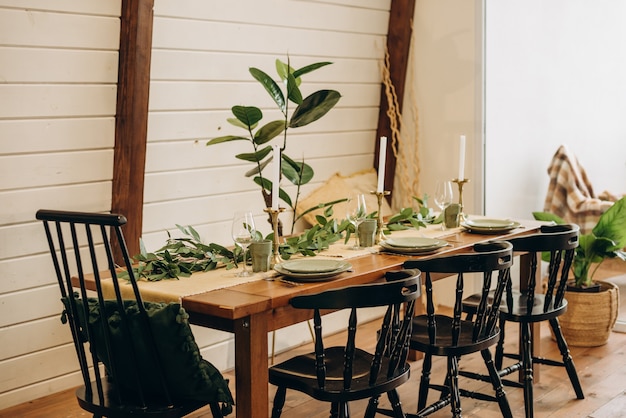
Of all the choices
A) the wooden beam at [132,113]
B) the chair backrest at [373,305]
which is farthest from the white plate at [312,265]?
the wooden beam at [132,113]

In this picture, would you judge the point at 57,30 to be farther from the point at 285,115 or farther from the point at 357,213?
the point at 357,213

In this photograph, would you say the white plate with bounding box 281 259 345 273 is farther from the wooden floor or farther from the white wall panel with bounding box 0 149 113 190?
the white wall panel with bounding box 0 149 113 190

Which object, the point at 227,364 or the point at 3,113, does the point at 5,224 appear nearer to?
the point at 3,113

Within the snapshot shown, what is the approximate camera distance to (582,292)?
421cm

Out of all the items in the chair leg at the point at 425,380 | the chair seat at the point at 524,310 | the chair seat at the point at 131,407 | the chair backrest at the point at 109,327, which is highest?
the chair backrest at the point at 109,327

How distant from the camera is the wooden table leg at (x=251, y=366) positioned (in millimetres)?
2369

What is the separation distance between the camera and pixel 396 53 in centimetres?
500

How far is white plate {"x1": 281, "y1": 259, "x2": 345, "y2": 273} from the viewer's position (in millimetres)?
2674

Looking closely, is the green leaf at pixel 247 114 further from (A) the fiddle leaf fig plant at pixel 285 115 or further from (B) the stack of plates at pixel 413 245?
(B) the stack of plates at pixel 413 245

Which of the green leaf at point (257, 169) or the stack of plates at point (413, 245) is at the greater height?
the green leaf at point (257, 169)

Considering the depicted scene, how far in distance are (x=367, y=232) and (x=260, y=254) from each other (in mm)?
558

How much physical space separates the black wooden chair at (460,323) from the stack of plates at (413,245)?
15cm

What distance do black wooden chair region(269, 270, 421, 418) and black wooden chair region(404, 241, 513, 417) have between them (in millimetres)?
225

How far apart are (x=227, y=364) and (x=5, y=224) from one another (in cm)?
140
